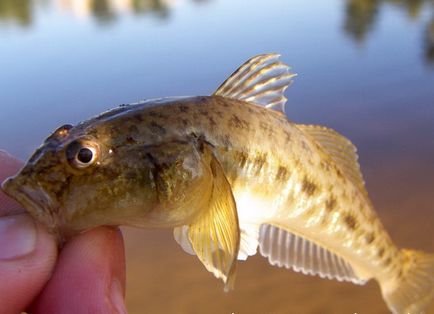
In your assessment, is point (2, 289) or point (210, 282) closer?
point (2, 289)

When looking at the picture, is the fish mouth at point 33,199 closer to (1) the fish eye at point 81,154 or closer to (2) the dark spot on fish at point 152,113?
(1) the fish eye at point 81,154

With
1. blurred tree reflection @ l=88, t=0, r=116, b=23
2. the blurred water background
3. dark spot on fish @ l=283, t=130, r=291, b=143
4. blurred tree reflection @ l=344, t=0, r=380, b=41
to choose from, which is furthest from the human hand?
blurred tree reflection @ l=88, t=0, r=116, b=23

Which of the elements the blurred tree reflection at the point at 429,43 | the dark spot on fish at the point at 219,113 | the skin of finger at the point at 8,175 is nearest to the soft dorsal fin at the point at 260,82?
the dark spot on fish at the point at 219,113

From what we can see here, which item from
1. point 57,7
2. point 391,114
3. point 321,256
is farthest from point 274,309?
point 57,7

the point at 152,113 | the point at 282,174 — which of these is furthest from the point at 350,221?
the point at 152,113

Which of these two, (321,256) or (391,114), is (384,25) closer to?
(391,114)
